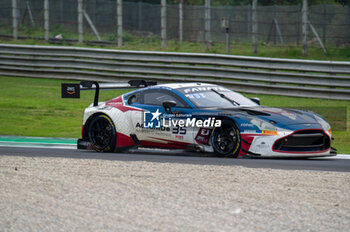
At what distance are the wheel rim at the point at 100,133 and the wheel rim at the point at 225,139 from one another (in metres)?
2.20

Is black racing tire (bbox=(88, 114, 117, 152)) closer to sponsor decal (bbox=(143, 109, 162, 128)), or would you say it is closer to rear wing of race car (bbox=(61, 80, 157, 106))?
rear wing of race car (bbox=(61, 80, 157, 106))

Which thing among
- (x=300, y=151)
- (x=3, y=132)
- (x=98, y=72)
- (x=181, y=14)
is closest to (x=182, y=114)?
(x=300, y=151)

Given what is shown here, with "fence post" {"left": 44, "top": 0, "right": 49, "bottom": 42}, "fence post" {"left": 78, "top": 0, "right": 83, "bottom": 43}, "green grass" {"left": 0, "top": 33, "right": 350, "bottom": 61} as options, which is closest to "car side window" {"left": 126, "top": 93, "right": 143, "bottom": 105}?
"green grass" {"left": 0, "top": 33, "right": 350, "bottom": 61}

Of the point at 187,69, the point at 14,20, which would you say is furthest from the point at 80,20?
the point at 187,69

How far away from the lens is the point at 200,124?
10.5 meters

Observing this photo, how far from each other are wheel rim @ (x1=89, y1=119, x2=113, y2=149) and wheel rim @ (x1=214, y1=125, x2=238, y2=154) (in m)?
2.20

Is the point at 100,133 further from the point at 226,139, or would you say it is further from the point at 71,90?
the point at 226,139

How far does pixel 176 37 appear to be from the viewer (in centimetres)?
2244

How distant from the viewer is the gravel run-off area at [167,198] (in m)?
6.14

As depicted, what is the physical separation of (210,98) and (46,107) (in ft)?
24.2

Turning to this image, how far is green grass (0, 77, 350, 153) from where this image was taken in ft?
47.3

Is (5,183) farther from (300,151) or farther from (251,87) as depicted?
(251,87)

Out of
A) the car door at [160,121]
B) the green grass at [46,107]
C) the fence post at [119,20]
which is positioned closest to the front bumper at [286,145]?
the car door at [160,121]

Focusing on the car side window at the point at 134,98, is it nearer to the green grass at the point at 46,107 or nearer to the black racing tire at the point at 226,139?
the black racing tire at the point at 226,139
